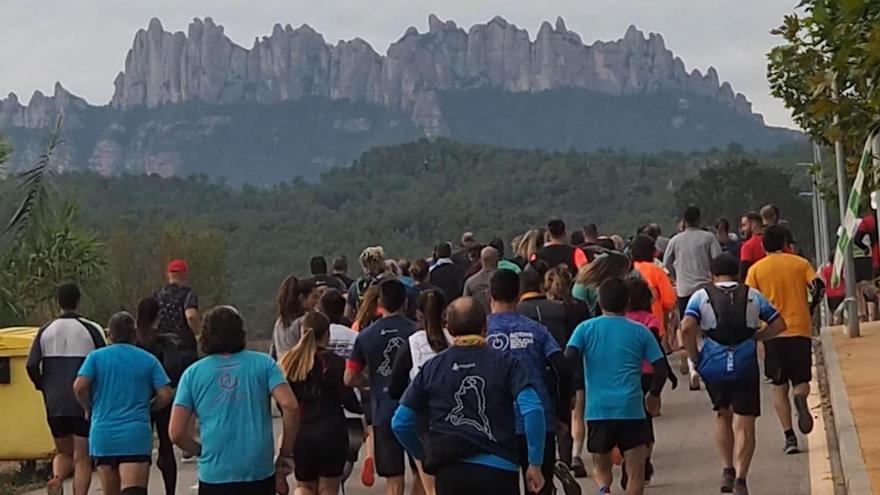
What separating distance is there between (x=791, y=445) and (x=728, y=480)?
216cm

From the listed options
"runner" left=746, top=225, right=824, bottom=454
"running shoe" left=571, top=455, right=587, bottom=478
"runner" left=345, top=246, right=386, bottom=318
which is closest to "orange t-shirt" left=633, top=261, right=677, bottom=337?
"runner" left=746, top=225, right=824, bottom=454

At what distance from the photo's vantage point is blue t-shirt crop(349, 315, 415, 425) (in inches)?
420

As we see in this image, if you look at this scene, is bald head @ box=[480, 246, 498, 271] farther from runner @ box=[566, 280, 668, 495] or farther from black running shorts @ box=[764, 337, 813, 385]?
runner @ box=[566, 280, 668, 495]

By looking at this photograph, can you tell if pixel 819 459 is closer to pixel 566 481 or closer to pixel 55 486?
pixel 566 481

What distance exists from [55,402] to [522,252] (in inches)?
226

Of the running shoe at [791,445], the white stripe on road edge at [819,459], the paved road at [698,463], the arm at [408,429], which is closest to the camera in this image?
the arm at [408,429]

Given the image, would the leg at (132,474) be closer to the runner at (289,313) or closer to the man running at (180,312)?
the runner at (289,313)

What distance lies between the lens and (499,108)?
170m

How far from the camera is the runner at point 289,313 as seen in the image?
13.2 meters

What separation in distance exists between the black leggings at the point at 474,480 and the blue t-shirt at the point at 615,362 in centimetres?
306

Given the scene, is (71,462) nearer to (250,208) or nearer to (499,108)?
(250,208)

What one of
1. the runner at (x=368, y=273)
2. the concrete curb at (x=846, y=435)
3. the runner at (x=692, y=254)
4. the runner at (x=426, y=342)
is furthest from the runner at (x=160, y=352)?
the runner at (x=692, y=254)

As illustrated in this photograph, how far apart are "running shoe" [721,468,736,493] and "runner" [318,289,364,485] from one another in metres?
2.79

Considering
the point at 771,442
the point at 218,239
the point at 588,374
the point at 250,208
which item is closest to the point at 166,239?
the point at 218,239
